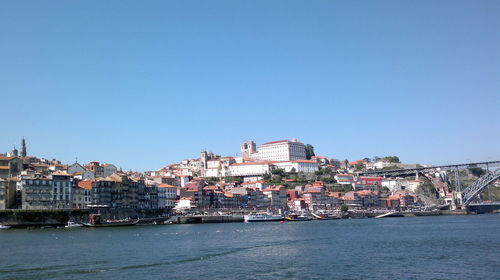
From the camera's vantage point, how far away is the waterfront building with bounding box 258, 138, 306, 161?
17488cm

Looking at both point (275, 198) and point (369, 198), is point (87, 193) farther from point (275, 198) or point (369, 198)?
point (369, 198)

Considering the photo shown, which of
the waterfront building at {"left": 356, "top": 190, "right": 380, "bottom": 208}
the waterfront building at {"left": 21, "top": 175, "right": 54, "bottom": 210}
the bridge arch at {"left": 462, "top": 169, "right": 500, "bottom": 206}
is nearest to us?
the waterfront building at {"left": 21, "top": 175, "right": 54, "bottom": 210}

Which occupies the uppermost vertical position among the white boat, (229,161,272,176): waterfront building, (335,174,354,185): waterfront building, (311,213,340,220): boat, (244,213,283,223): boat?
(229,161,272,176): waterfront building


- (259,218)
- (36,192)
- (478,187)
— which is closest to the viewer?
(36,192)

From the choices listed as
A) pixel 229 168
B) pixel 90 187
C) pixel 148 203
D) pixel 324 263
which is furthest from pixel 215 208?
pixel 324 263

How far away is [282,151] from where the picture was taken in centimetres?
17562

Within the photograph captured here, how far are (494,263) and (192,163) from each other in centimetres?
14525

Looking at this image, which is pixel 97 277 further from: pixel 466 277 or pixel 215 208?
pixel 215 208

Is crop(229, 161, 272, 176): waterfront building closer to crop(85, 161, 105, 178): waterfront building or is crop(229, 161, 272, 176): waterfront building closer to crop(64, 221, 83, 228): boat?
crop(85, 161, 105, 178): waterfront building

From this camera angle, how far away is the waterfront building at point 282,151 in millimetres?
174875

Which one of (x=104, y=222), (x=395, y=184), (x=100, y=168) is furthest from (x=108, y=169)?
(x=395, y=184)

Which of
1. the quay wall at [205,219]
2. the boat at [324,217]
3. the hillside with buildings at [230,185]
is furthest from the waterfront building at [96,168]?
the boat at [324,217]

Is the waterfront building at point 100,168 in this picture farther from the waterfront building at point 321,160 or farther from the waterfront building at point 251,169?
the waterfront building at point 321,160

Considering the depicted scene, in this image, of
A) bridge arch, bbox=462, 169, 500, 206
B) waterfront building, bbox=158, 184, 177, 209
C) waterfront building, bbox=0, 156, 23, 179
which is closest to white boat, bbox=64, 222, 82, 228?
waterfront building, bbox=0, 156, 23, 179
